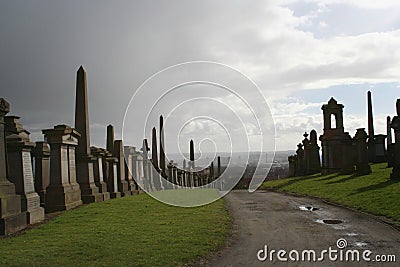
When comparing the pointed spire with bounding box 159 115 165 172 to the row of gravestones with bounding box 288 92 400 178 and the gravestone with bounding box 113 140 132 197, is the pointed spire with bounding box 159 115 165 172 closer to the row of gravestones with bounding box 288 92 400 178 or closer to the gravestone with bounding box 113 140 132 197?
the row of gravestones with bounding box 288 92 400 178

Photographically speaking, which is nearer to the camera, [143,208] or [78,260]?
[78,260]

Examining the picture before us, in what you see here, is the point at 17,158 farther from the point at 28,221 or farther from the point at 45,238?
the point at 45,238

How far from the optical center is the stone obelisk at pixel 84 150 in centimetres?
1981

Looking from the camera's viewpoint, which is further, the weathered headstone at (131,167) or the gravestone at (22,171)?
the weathered headstone at (131,167)

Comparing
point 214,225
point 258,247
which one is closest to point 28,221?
point 214,225

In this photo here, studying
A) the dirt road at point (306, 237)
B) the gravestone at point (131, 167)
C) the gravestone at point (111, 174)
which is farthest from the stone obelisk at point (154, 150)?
the dirt road at point (306, 237)

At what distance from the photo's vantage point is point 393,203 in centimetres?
1534

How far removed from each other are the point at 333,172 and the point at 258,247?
28.1 m

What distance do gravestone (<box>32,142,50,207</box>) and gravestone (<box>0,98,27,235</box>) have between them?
475 centimetres

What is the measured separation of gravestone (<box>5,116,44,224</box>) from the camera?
43.3 feet

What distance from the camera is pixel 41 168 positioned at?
16.7 metres

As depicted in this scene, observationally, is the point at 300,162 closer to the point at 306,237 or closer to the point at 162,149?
the point at 162,149

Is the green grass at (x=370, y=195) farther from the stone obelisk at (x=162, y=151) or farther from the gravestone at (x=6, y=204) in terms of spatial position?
the stone obelisk at (x=162, y=151)

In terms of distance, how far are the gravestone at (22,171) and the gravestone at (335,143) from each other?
87.8ft
